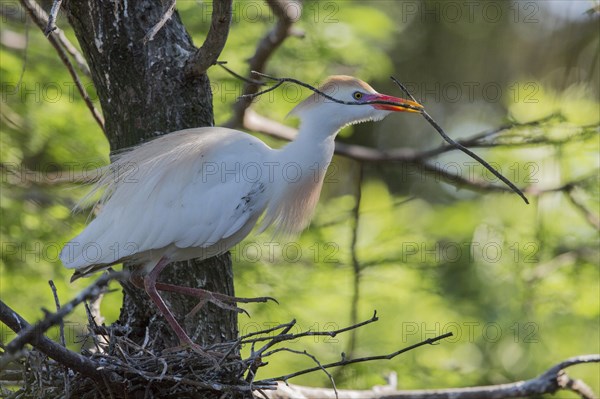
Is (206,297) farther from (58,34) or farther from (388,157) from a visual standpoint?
(388,157)

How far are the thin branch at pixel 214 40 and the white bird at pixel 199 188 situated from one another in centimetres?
26

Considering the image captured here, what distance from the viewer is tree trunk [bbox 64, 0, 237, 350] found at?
3334mm

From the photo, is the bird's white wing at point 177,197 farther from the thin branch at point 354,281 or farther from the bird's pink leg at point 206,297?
the thin branch at point 354,281

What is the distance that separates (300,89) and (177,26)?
6.69ft

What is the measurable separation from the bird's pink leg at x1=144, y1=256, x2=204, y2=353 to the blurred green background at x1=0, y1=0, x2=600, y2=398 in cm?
144

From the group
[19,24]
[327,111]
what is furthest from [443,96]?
[327,111]

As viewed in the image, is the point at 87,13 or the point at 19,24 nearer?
the point at 87,13

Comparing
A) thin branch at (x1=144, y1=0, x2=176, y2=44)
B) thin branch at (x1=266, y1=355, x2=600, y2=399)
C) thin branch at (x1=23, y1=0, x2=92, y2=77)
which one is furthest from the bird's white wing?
thin branch at (x1=266, y1=355, x2=600, y2=399)

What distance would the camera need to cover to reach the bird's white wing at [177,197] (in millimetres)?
3266

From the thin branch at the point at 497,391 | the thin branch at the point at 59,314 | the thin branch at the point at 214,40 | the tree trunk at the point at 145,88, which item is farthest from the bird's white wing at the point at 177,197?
the thin branch at the point at 59,314

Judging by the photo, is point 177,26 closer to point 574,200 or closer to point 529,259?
point 574,200

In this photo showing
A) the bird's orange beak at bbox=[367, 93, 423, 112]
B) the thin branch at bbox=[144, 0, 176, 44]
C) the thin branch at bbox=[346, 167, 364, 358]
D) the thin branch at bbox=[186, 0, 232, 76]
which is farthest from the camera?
the thin branch at bbox=[346, 167, 364, 358]

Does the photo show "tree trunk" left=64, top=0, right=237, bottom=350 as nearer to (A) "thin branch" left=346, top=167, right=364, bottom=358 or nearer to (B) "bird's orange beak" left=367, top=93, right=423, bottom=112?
(B) "bird's orange beak" left=367, top=93, right=423, bottom=112

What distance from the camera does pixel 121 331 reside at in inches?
131
